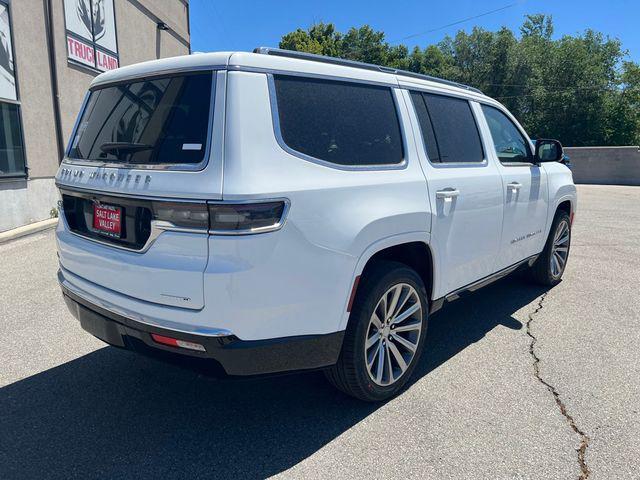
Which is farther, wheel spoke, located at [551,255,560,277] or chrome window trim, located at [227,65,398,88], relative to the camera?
wheel spoke, located at [551,255,560,277]

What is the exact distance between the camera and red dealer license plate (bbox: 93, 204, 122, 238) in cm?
262

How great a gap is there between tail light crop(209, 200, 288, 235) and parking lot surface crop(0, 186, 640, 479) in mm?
772

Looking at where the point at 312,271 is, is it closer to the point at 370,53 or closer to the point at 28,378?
the point at 28,378

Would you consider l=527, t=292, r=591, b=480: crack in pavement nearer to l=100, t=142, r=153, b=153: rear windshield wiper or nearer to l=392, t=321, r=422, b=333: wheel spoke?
l=392, t=321, r=422, b=333: wheel spoke

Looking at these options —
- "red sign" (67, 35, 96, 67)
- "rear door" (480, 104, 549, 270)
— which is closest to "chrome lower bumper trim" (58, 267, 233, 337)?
"rear door" (480, 104, 549, 270)

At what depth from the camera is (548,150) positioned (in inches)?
193

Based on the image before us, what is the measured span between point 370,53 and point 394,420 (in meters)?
54.1

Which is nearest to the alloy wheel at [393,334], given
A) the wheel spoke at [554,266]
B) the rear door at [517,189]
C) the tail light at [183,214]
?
the tail light at [183,214]

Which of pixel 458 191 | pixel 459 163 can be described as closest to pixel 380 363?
pixel 458 191

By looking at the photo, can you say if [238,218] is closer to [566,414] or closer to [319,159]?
[319,159]

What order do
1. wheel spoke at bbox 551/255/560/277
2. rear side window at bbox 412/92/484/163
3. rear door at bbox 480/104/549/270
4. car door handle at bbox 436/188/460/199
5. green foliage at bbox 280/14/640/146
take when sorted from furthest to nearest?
green foliage at bbox 280/14/640/146
wheel spoke at bbox 551/255/560/277
rear door at bbox 480/104/549/270
rear side window at bbox 412/92/484/163
car door handle at bbox 436/188/460/199

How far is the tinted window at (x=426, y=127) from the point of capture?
340 centimetres

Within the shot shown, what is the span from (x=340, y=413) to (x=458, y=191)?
1680 millimetres

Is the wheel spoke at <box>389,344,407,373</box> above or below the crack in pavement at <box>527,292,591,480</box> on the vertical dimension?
above
